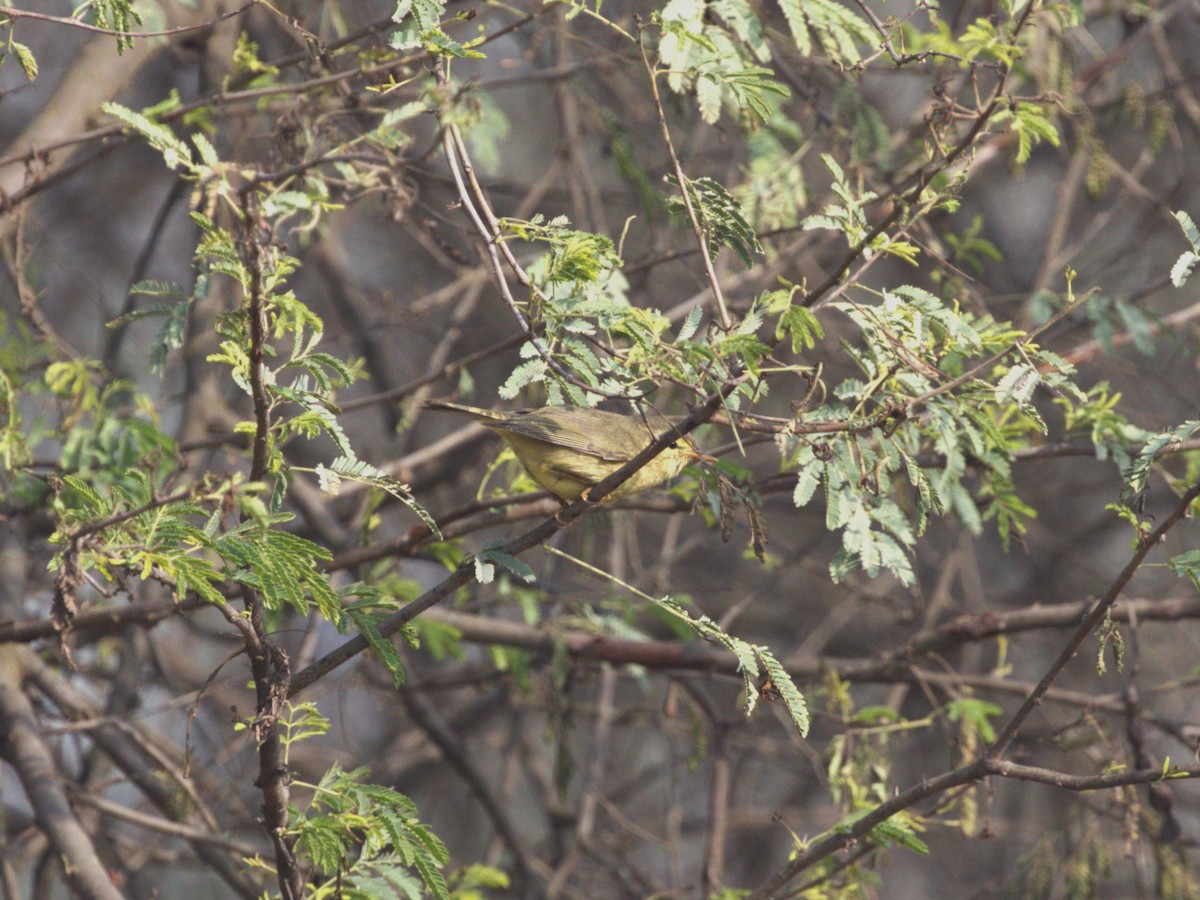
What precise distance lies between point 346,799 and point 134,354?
5.28 meters

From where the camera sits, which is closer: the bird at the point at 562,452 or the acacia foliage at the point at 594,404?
the acacia foliage at the point at 594,404

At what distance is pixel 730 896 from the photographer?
344 cm

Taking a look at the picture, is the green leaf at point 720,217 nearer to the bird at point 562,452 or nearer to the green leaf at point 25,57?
the bird at point 562,452

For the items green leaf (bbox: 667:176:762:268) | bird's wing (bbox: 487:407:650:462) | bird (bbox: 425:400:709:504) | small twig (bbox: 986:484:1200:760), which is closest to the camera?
small twig (bbox: 986:484:1200:760)

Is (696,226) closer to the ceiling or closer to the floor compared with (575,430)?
closer to the ceiling

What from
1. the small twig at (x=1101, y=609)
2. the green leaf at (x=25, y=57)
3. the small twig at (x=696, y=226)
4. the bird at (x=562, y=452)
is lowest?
the small twig at (x=1101, y=609)

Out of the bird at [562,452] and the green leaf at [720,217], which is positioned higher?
the green leaf at [720,217]

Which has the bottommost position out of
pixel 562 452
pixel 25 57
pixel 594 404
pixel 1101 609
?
pixel 1101 609

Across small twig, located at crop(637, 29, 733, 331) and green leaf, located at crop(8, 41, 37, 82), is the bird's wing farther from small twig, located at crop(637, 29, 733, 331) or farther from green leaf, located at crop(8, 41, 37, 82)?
green leaf, located at crop(8, 41, 37, 82)

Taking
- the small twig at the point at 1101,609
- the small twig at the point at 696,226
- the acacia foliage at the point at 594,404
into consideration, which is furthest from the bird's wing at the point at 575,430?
the small twig at the point at 1101,609

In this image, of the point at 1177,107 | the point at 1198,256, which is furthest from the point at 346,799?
the point at 1177,107

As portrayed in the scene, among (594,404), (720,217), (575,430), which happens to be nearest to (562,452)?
(575,430)

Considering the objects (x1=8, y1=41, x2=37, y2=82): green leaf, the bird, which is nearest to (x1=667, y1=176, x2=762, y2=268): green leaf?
the bird

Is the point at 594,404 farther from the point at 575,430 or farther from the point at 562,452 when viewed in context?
the point at 575,430
